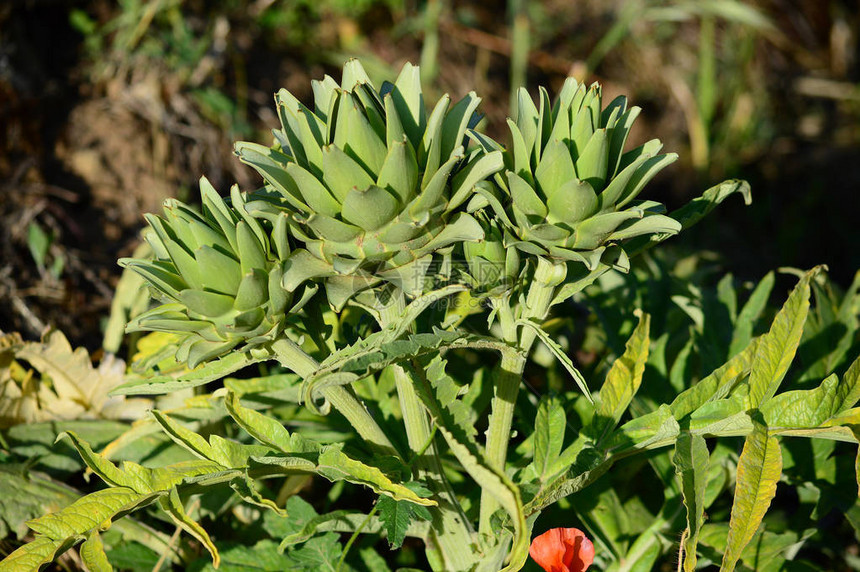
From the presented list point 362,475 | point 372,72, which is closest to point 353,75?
point 362,475

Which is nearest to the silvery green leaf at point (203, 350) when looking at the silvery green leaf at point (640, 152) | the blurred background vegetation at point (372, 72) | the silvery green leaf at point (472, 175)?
the silvery green leaf at point (472, 175)

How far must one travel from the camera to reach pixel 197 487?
40.5 inches

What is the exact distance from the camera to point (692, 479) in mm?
953

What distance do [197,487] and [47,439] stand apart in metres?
0.64

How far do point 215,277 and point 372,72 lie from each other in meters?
2.35

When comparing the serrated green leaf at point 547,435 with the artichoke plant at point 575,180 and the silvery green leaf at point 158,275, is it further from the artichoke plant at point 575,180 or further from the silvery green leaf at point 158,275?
the silvery green leaf at point 158,275

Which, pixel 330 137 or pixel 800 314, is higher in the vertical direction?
pixel 330 137

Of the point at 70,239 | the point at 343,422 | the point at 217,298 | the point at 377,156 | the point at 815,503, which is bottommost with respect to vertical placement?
the point at 815,503

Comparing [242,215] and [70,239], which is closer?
[242,215]

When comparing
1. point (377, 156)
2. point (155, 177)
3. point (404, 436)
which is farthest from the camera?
point (155, 177)

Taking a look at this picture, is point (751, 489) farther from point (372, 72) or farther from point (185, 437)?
point (372, 72)

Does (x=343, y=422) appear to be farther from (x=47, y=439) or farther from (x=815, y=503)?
(x=815, y=503)

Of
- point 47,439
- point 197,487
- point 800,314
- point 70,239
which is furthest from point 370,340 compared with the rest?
point 70,239

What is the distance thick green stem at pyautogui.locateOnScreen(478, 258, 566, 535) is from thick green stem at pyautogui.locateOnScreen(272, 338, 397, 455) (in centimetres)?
15
